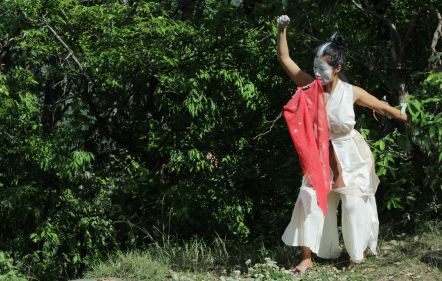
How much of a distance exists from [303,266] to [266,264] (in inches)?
10.4

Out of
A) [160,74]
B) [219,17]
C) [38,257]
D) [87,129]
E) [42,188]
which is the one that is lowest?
[38,257]

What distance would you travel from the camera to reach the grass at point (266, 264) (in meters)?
5.38

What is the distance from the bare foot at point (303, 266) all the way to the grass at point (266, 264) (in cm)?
4

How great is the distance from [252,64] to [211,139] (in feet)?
3.31

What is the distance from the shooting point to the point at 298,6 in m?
6.98

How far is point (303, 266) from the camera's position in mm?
5453

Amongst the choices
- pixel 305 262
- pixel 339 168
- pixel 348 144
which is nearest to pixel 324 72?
pixel 348 144

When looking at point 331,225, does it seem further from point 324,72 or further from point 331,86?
point 324,72

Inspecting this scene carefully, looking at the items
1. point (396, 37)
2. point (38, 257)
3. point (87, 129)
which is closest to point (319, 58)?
point (396, 37)

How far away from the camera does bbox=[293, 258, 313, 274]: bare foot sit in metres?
5.43

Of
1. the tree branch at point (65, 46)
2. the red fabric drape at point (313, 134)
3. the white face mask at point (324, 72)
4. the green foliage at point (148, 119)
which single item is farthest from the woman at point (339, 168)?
the tree branch at point (65, 46)

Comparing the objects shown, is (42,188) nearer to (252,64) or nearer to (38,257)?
(38,257)

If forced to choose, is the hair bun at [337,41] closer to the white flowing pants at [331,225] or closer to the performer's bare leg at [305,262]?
the white flowing pants at [331,225]

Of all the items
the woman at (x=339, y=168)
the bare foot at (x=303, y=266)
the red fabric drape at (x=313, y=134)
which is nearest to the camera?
the red fabric drape at (x=313, y=134)
